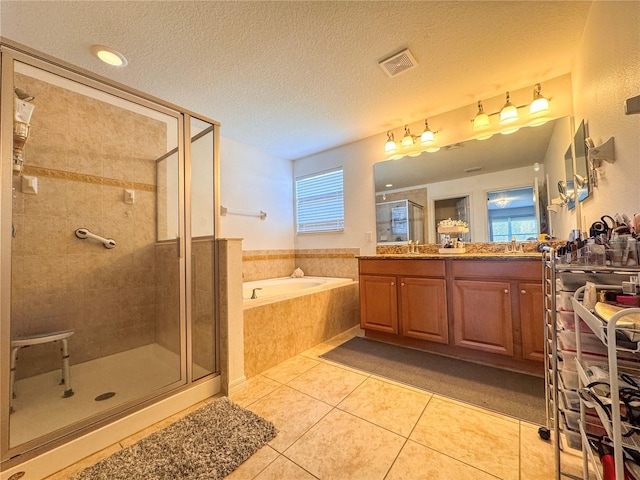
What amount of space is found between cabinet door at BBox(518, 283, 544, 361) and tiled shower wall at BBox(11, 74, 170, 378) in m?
2.88

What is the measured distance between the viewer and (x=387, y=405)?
59.4 inches

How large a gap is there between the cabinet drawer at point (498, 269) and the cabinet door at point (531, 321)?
0.08 meters

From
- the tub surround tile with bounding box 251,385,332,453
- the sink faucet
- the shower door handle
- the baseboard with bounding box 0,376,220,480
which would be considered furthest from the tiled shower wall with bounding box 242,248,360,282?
the tub surround tile with bounding box 251,385,332,453

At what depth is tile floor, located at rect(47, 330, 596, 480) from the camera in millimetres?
1071

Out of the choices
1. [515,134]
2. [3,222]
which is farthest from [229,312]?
[515,134]

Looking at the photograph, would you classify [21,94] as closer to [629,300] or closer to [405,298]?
[629,300]

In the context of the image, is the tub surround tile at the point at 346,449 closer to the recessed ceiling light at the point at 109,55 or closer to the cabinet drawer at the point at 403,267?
the cabinet drawer at the point at 403,267

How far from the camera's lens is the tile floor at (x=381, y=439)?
3.51 ft

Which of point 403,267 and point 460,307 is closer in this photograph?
point 460,307

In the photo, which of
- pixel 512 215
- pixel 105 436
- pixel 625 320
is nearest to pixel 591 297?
pixel 625 320

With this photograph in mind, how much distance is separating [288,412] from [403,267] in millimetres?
1468

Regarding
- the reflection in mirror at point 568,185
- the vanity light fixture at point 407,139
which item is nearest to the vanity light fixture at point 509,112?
the reflection in mirror at point 568,185

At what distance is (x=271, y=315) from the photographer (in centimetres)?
203

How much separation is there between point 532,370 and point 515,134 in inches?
77.3
